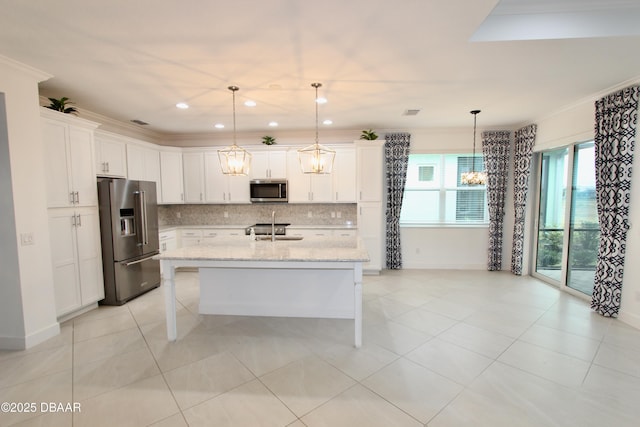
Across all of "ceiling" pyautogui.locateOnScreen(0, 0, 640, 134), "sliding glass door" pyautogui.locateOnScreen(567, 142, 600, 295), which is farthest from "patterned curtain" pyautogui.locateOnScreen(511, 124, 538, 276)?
"ceiling" pyautogui.locateOnScreen(0, 0, 640, 134)

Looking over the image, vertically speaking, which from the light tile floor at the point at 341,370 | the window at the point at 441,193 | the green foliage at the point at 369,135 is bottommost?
the light tile floor at the point at 341,370

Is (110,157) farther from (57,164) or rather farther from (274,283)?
(274,283)

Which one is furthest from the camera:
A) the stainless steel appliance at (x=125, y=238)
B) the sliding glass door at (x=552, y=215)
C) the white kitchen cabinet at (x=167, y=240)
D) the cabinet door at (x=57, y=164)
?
the white kitchen cabinet at (x=167, y=240)

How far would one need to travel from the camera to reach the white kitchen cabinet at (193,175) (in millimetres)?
5512

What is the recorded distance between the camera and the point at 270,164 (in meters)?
5.40

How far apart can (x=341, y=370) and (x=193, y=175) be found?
15.1 ft

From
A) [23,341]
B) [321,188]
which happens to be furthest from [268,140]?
[23,341]

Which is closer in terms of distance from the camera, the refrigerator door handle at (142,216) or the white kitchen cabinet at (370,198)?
the refrigerator door handle at (142,216)

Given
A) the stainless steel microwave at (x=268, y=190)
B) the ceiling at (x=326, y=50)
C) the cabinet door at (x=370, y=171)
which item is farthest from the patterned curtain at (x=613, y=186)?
the stainless steel microwave at (x=268, y=190)

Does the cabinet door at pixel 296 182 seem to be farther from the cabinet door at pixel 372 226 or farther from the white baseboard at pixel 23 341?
the white baseboard at pixel 23 341

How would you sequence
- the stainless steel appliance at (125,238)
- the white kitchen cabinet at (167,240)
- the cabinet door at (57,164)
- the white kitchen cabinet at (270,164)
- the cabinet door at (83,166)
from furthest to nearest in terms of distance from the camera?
the white kitchen cabinet at (270,164)
the white kitchen cabinet at (167,240)
the stainless steel appliance at (125,238)
the cabinet door at (83,166)
the cabinet door at (57,164)

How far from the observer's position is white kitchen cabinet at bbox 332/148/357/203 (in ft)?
17.2

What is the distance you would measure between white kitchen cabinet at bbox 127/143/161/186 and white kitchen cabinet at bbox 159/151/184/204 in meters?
0.09

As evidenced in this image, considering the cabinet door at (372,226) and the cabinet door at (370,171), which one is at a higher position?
the cabinet door at (370,171)
